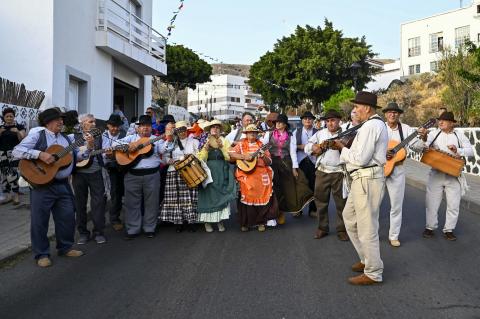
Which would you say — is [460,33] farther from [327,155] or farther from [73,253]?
[73,253]

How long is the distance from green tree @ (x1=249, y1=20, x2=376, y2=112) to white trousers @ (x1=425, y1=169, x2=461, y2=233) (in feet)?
106

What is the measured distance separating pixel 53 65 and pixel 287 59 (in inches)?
1236

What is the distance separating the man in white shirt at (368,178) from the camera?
200 inches

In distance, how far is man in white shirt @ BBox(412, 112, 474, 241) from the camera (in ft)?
23.8

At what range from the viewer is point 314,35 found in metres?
42.8

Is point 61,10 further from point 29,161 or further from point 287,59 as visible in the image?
point 287,59

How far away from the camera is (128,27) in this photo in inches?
677

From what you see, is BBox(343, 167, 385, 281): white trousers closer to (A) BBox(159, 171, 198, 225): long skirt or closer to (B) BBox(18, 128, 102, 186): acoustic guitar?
(A) BBox(159, 171, 198, 225): long skirt

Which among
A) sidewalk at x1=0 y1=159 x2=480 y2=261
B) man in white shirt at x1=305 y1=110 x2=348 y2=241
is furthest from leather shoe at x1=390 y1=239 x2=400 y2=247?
sidewalk at x1=0 y1=159 x2=480 y2=261

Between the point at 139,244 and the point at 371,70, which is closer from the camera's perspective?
the point at 139,244

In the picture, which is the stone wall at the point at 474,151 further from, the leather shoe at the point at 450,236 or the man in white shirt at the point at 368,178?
the man in white shirt at the point at 368,178

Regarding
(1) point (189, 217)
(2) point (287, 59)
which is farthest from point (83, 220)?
(2) point (287, 59)

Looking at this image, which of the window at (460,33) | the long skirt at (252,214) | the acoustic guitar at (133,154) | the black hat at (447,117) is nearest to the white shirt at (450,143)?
the black hat at (447,117)

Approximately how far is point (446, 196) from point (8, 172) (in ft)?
26.1
